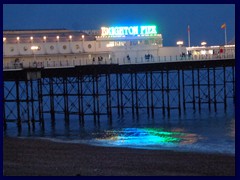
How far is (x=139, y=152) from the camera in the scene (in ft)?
88.5

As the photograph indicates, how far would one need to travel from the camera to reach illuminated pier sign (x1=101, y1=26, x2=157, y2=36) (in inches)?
2181

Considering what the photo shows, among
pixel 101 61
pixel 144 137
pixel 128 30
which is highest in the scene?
pixel 128 30

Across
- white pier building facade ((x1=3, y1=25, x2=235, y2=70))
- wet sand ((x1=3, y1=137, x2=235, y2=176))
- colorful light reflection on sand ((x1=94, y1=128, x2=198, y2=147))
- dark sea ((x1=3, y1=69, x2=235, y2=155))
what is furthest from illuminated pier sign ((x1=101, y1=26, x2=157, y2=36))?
wet sand ((x1=3, y1=137, x2=235, y2=176))

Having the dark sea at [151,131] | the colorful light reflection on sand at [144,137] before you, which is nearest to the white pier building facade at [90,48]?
the dark sea at [151,131]

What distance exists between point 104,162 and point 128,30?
33.5 meters

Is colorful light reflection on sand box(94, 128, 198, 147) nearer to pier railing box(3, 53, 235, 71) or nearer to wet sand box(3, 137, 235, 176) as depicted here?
wet sand box(3, 137, 235, 176)

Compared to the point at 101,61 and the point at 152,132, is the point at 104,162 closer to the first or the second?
the point at 152,132

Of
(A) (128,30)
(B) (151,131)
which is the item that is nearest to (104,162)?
(B) (151,131)

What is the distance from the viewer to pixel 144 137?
3391 centimetres

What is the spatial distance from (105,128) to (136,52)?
16.4 meters

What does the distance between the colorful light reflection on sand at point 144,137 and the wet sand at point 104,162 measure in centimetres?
276

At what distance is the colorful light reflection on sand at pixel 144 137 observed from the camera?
1217 inches

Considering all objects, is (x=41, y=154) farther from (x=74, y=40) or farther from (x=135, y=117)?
(x=74, y=40)
